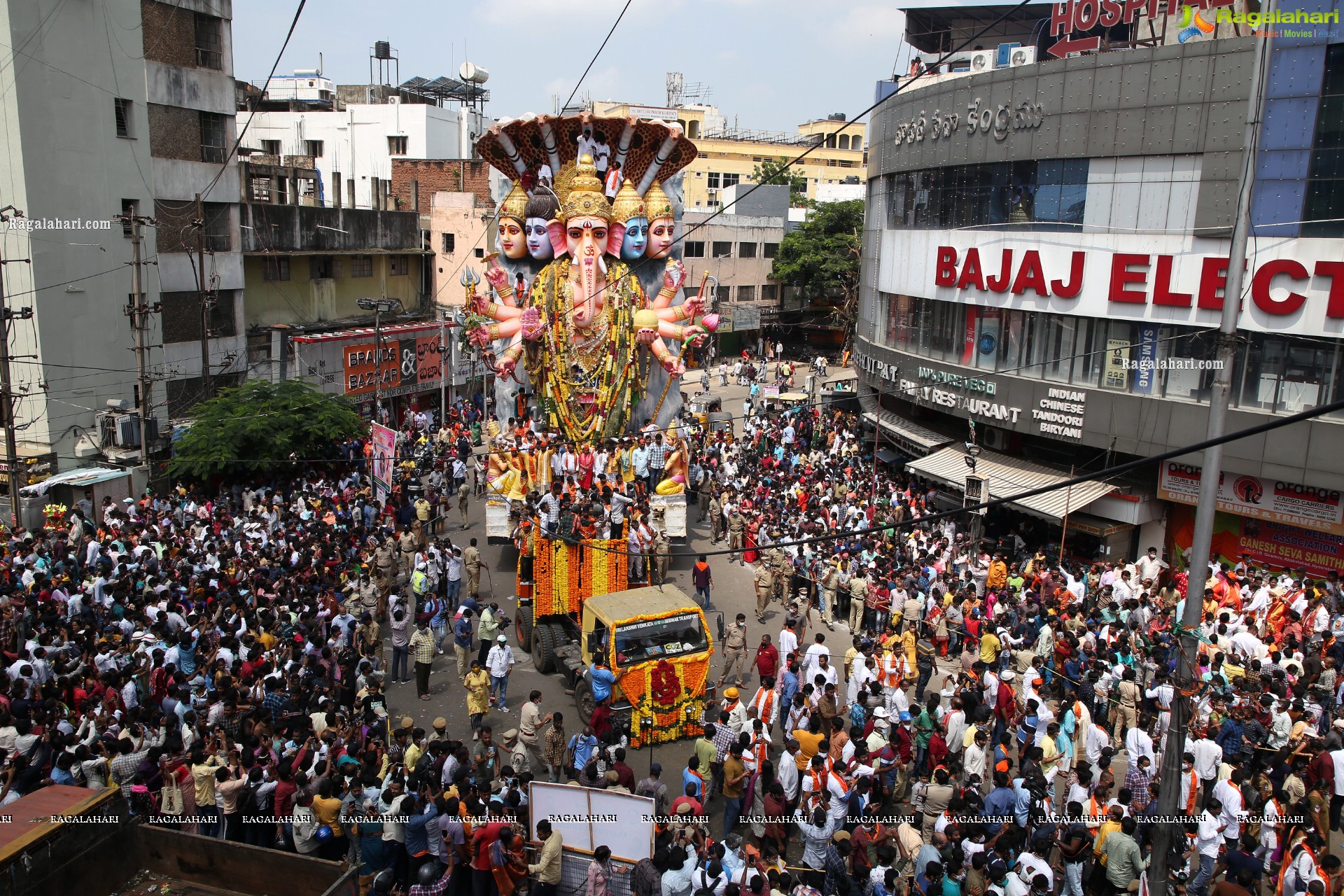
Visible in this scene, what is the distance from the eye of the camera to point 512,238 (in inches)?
819

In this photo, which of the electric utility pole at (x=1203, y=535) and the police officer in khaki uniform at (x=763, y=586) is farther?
the police officer in khaki uniform at (x=763, y=586)

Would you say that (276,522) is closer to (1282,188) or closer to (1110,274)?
(1110,274)

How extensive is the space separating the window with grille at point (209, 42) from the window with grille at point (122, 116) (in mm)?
2750

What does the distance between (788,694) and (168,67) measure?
947 inches

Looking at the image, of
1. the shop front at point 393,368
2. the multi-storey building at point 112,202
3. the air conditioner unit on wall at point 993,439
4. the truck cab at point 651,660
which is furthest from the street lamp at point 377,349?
the truck cab at point 651,660

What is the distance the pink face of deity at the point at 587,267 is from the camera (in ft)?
63.7

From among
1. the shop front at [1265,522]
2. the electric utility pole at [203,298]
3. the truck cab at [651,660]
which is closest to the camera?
the truck cab at [651,660]

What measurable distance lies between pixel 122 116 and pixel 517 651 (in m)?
18.9

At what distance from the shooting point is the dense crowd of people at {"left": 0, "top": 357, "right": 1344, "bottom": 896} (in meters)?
8.61

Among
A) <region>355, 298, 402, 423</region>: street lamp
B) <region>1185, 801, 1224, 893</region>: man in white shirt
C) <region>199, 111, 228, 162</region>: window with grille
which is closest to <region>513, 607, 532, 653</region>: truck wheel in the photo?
<region>1185, 801, 1224, 893</region>: man in white shirt

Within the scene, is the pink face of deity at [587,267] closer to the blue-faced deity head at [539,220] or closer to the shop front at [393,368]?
the blue-faced deity head at [539,220]

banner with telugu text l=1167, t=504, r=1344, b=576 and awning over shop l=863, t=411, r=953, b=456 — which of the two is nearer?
banner with telugu text l=1167, t=504, r=1344, b=576

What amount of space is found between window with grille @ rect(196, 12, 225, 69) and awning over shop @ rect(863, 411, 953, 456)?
20584mm

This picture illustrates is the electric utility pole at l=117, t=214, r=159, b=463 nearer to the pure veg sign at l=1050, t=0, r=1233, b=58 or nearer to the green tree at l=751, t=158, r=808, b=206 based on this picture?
the pure veg sign at l=1050, t=0, r=1233, b=58
